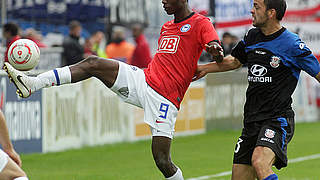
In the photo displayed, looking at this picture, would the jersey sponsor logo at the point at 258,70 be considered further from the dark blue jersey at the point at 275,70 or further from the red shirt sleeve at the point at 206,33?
the red shirt sleeve at the point at 206,33

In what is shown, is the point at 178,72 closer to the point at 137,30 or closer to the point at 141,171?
the point at 141,171

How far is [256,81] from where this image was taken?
6.79m

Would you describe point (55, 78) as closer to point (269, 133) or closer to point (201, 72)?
point (201, 72)

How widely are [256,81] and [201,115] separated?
407 inches

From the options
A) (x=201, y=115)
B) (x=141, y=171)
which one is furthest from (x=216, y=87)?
(x=141, y=171)

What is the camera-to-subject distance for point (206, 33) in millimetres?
7395

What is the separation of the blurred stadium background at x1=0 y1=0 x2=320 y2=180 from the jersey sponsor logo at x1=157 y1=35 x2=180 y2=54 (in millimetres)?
3306

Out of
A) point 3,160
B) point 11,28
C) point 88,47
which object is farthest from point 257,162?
point 88,47

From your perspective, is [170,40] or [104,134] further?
[104,134]

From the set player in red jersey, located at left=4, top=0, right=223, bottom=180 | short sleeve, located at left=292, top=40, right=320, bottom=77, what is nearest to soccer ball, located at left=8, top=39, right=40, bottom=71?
player in red jersey, located at left=4, top=0, right=223, bottom=180

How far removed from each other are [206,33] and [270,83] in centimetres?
102

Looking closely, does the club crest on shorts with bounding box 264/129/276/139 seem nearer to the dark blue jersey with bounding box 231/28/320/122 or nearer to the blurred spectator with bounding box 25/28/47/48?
the dark blue jersey with bounding box 231/28/320/122

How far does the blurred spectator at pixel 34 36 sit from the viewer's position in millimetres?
15641

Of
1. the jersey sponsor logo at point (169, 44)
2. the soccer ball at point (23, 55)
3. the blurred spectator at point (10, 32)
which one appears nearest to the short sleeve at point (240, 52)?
the jersey sponsor logo at point (169, 44)
